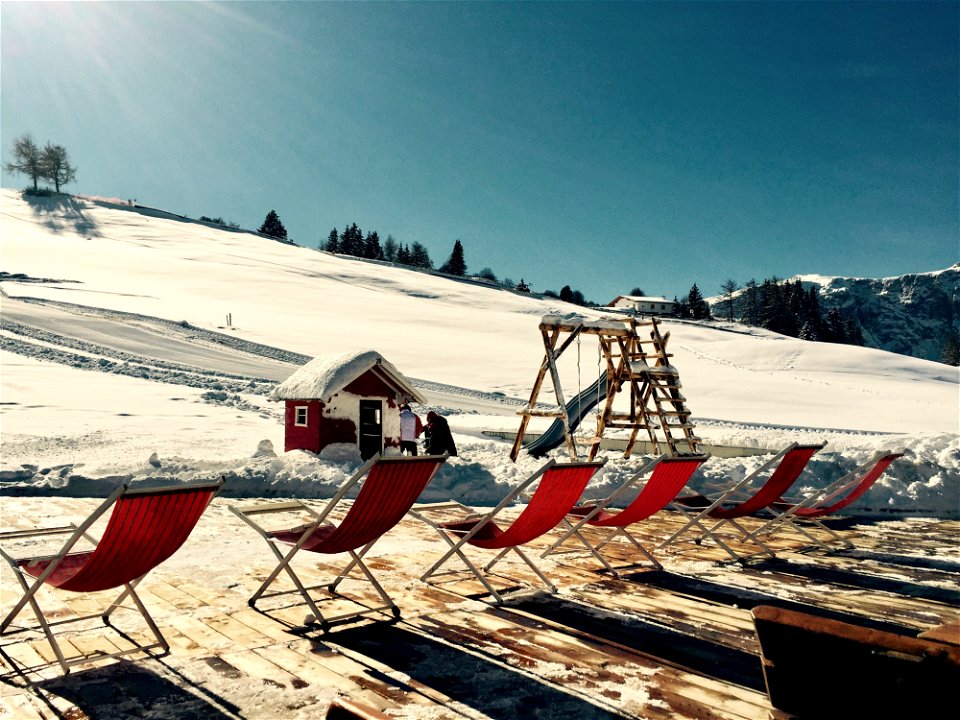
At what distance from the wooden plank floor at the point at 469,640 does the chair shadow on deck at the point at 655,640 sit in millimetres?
16

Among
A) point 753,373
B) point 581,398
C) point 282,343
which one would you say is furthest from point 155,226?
point 581,398

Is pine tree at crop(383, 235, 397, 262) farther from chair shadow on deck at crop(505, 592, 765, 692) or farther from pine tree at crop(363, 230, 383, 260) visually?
chair shadow on deck at crop(505, 592, 765, 692)

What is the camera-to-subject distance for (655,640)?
4230 mm

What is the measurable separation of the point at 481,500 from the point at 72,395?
11.9 m

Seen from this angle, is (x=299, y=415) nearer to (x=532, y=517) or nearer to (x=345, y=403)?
(x=345, y=403)

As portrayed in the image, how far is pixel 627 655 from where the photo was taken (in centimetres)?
395

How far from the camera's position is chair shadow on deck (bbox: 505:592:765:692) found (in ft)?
12.3

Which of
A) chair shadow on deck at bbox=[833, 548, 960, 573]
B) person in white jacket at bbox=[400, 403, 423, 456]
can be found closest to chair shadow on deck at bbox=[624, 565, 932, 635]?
chair shadow on deck at bbox=[833, 548, 960, 573]

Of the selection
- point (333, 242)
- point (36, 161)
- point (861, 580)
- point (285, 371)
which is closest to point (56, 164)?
point (36, 161)

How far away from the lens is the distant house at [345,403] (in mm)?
12328

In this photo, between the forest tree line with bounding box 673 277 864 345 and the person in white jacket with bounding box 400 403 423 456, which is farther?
the forest tree line with bounding box 673 277 864 345

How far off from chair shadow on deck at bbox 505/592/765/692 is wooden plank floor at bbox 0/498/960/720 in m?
0.02

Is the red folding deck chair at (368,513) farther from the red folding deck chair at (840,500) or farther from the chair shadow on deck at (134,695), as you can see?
the red folding deck chair at (840,500)

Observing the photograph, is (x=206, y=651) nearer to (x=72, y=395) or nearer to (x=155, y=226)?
(x=72, y=395)
